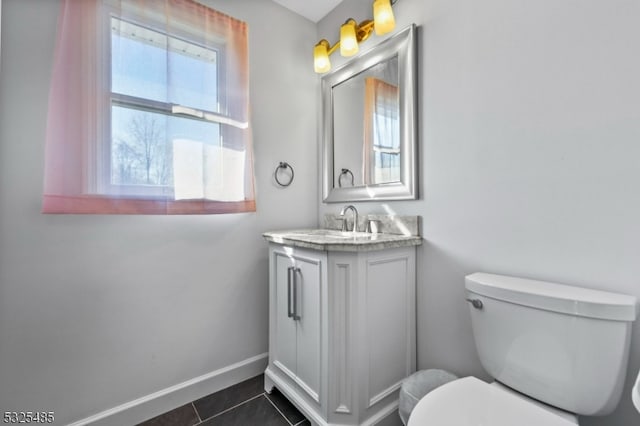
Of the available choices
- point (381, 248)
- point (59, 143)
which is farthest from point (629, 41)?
point (59, 143)

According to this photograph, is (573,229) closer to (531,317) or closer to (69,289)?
(531,317)

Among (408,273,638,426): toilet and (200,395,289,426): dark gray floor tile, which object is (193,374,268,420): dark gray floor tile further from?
(408,273,638,426): toilet

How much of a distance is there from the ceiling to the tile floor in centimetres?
244

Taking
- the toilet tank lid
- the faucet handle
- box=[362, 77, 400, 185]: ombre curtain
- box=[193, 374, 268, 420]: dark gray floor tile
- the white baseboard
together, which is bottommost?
box=[193, 374, 268, 420]: dark gray floor tile

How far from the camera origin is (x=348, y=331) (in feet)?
3.89

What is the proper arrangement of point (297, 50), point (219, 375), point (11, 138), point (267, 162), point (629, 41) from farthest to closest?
point (297, 50), point (267, 162), point (219, 375), point (11, 138), point (629, 41)

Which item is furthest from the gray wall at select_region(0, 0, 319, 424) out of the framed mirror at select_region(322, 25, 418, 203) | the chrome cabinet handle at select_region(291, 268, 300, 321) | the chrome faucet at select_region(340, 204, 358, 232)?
the chrome cabinet handle at select_region(291, 268, 300, 321)

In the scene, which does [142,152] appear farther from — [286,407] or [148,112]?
[286,407]

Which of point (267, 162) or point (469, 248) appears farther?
point (267, 162)

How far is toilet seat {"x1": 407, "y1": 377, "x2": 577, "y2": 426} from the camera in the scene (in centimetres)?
74

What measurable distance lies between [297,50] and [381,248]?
1.56 meters

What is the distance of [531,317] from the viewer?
0.89 meters

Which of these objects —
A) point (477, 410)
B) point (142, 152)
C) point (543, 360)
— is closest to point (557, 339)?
point (543, 360)

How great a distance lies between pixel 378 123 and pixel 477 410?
1.38 m
